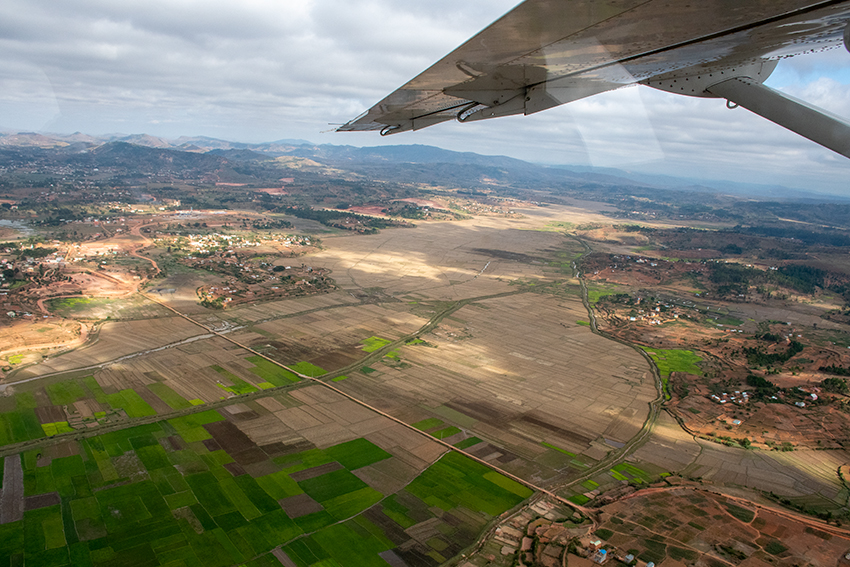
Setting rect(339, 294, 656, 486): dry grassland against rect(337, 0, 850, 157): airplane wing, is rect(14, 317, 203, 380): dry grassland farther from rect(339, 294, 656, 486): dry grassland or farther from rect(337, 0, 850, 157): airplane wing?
rect(337, 0, 850, 157): airplane wing

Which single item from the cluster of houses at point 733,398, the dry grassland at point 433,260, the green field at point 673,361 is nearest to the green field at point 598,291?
the dry grassland at point 433,260

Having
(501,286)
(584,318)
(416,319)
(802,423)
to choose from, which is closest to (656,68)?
(802,423)

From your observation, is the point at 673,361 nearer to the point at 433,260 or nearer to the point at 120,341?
the point at 433,260

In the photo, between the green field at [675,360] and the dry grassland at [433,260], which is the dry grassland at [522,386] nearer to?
the green field at [675,360]

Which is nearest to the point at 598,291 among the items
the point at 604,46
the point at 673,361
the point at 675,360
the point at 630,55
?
the point at 675,360

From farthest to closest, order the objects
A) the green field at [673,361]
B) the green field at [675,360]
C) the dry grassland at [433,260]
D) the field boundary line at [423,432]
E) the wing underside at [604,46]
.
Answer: the dry grassland at [433,260]
the green field at [675,360]
the green field at [673,361]
the field boundary line at [423,432]
the wing underside at [604,46]
